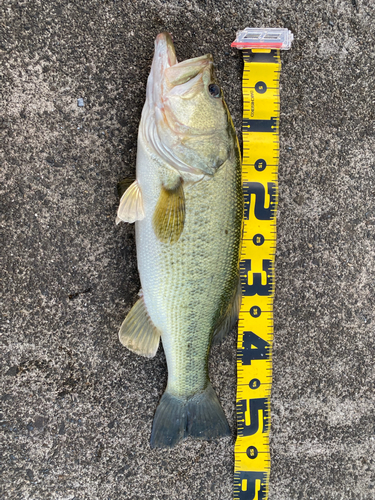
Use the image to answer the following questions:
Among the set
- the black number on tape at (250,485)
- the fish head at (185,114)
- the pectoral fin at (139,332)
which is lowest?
the black number on tape at (250,485)

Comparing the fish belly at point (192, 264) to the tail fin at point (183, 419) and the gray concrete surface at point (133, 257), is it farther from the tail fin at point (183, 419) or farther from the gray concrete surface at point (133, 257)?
the gray concrete surface at point (133, 257)

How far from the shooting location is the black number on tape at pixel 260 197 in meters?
2.09

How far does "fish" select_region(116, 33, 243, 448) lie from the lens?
159cm

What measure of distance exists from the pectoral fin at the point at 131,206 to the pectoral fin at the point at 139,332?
0.45 m

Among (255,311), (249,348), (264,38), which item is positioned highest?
(264,38)

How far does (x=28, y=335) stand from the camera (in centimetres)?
190

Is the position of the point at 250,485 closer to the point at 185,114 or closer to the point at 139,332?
the point at 139,332

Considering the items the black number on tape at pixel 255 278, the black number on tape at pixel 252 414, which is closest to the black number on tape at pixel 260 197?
the black number on tape at pixel 255 278

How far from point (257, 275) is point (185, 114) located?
1048 mm

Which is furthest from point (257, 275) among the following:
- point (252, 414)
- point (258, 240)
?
point (252, 414)

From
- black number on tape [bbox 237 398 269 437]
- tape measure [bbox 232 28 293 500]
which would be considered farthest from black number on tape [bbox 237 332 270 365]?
black number on tape [bbox 237 398 269 437]

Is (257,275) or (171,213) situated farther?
(257,275)

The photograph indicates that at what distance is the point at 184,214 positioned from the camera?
160cm

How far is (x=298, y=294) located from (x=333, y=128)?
3.51 feet
